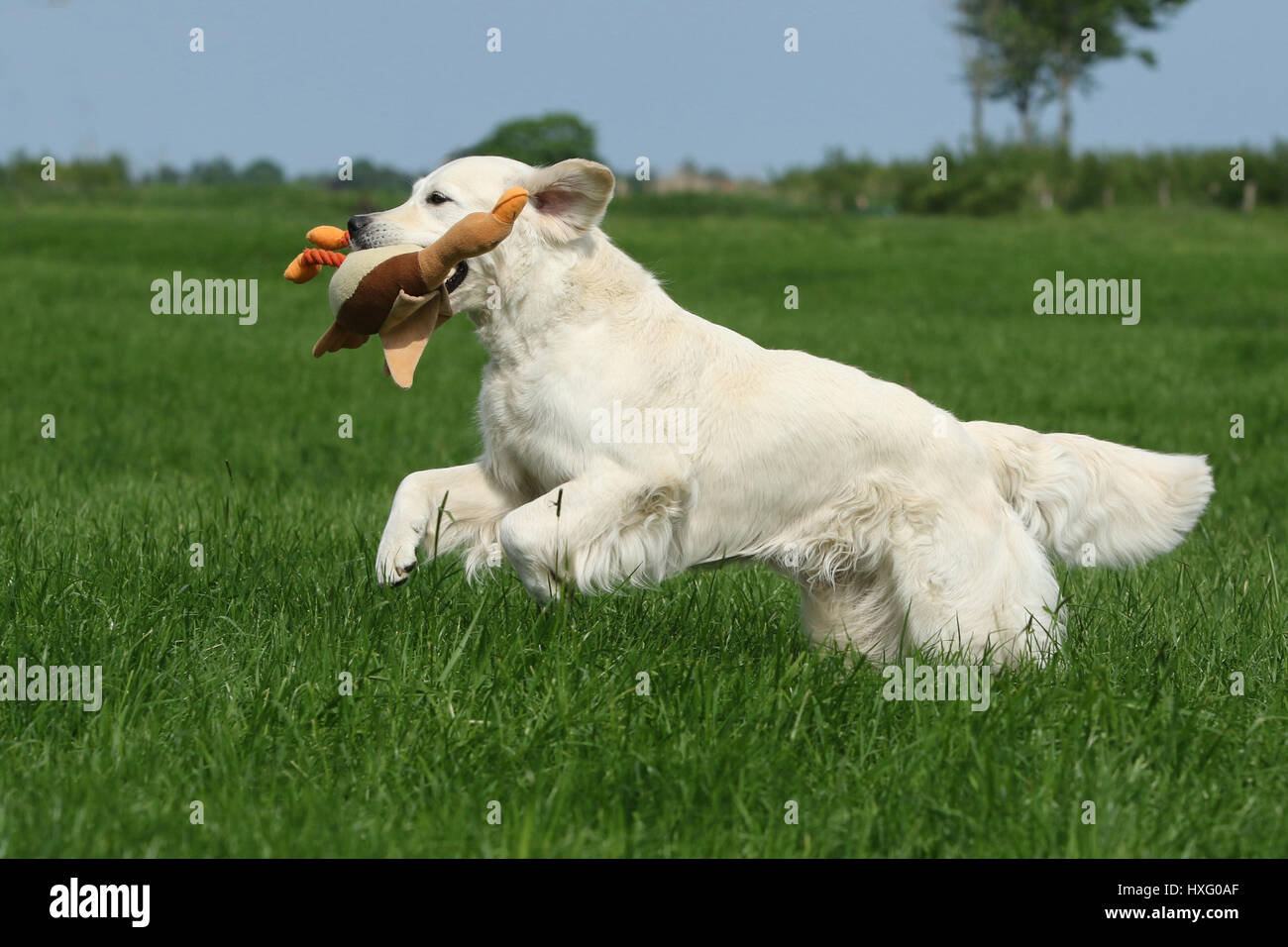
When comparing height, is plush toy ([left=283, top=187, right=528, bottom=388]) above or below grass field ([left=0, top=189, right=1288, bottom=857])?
above

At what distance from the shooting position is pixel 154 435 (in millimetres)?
10477

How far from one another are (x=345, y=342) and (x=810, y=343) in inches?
446

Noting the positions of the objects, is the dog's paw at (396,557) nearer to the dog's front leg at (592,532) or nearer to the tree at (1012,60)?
the dog's front leg at (592,532)

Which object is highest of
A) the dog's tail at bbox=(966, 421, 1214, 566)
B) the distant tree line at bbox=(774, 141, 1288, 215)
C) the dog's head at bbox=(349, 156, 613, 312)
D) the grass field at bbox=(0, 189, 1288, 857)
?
the distant tree line at bbox=(774, 141, 1288, 215)

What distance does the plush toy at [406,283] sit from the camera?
4254mm

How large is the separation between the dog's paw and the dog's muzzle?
2.73ft

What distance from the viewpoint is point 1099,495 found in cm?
477

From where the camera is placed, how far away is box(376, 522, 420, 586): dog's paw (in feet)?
14.3

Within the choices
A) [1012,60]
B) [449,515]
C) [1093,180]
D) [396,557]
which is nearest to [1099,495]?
[449,515]

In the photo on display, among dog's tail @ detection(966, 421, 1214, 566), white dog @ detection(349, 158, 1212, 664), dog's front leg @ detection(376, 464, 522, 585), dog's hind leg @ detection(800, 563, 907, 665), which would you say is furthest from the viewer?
dog's tail @ detection(966, 421, 1214, 566)

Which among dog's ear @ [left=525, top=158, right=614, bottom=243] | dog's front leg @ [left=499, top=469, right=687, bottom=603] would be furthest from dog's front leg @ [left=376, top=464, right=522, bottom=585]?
dog's ear @ [left=525, top=158, right=614, bottom=243]

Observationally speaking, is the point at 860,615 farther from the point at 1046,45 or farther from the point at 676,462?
the point at 1046,45

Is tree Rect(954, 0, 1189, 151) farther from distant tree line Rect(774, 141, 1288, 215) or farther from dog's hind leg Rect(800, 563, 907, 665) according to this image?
dog's hind leg Rect(800, 563, 907, 665)
